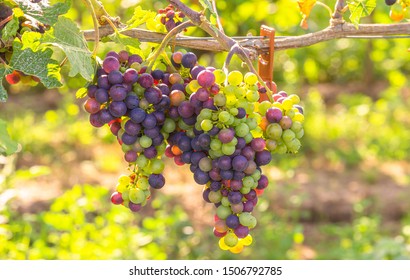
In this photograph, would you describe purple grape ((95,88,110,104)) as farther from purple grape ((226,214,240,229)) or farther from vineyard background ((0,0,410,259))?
vineyard background ((0,0,410,259))

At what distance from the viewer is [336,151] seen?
4914mm

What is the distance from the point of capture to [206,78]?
0.95 metres

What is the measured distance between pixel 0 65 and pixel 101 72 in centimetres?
18

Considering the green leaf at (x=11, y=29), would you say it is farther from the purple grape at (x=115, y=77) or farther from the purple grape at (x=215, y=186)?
the purple grape at (x=215, y=186)

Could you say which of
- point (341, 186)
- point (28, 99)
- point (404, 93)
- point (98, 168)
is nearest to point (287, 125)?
point (341, 186)

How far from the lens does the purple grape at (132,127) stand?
39.5 inches

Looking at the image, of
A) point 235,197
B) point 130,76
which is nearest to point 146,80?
point 130,76

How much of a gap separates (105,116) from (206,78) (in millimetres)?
181

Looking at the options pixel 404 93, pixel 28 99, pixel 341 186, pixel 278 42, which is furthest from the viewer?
pixel 28 99

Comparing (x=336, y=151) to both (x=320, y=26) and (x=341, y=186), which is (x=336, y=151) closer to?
(x=341, y=186)

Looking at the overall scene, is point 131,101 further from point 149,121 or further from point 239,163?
point 239,163

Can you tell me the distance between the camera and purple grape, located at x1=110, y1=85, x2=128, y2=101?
974mm

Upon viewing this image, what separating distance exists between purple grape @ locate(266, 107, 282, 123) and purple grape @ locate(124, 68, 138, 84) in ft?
0.74

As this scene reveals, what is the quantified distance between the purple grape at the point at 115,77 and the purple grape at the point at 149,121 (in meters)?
0.07
